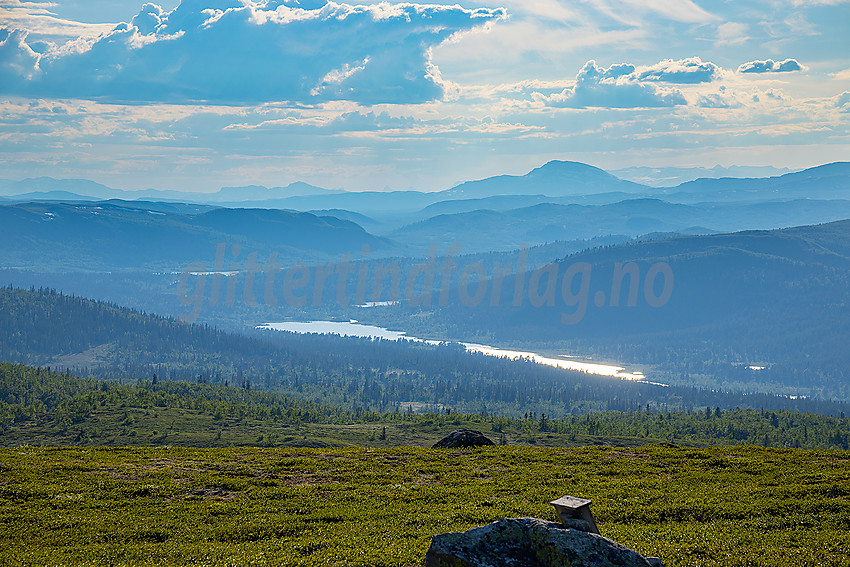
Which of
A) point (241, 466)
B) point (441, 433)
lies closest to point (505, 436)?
point (441, 433)

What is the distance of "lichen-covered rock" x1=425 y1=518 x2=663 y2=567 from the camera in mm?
21000

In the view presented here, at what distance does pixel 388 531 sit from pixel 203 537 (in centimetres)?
940

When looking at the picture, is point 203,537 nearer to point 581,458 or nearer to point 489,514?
point 489,514

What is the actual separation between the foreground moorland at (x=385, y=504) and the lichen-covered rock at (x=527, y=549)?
7143 mm

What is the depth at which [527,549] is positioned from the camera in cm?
2147

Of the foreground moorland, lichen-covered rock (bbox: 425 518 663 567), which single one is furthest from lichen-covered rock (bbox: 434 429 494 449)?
lichen-covered rock (bbox: 425 518 663 567)

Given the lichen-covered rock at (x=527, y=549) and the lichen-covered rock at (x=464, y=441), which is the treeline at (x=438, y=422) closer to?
the lichen-covered rock at (x=464, y=441)

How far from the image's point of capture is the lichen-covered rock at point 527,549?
21.0 metres

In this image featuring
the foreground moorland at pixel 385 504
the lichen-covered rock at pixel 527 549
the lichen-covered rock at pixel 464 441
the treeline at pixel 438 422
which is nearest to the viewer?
the lichen-covered rock at pixel 527 549

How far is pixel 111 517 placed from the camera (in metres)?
37.1

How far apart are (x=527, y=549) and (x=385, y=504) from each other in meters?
19.5

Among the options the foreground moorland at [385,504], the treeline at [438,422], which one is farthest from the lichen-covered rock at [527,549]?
the treeline at [438,422]

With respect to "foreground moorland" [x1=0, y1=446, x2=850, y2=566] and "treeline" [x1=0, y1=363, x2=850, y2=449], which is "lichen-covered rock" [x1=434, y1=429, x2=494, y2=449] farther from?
"treeline" [x1=0, y1=363, x2=850, y2=449]

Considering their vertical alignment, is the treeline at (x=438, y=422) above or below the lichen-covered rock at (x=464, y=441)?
below
